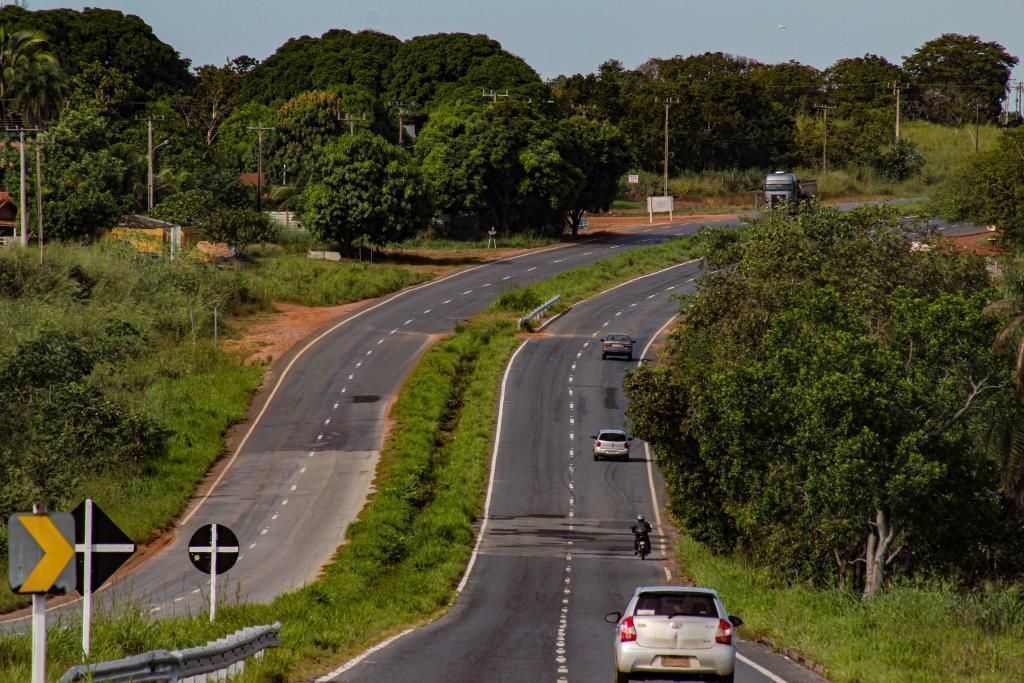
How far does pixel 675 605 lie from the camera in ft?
59.8

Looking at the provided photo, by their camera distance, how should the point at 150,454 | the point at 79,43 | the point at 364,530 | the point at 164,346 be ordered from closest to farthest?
the point at 364,530, the point at 150,454, the point at 164,346, the point at 79,43

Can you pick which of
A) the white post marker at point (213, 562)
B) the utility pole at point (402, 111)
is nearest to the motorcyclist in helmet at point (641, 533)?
the white post marker at point (213, 562)

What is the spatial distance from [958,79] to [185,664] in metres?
186

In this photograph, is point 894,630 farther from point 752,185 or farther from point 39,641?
point 752,185

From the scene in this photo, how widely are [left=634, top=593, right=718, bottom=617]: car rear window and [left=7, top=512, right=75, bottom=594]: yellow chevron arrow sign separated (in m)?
9.10

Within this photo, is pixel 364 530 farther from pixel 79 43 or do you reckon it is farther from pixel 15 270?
pixel 79 43

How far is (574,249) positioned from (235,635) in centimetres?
9992

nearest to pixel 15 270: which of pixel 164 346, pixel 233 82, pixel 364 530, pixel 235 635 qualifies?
pixel 164 346

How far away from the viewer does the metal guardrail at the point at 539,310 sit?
280 ft

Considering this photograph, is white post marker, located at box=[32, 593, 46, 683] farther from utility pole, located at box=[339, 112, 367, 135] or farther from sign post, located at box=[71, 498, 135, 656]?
utility pole, located at box=[339, 112, 367, 135]

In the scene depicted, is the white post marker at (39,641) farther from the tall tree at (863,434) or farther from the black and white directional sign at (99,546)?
the tall tree at (863,434)

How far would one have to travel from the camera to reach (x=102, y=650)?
611 inches

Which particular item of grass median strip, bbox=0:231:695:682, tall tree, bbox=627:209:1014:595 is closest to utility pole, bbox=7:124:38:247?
grass median strip, bbox=0:231:695:682

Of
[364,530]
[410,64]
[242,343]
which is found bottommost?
[364,530]
